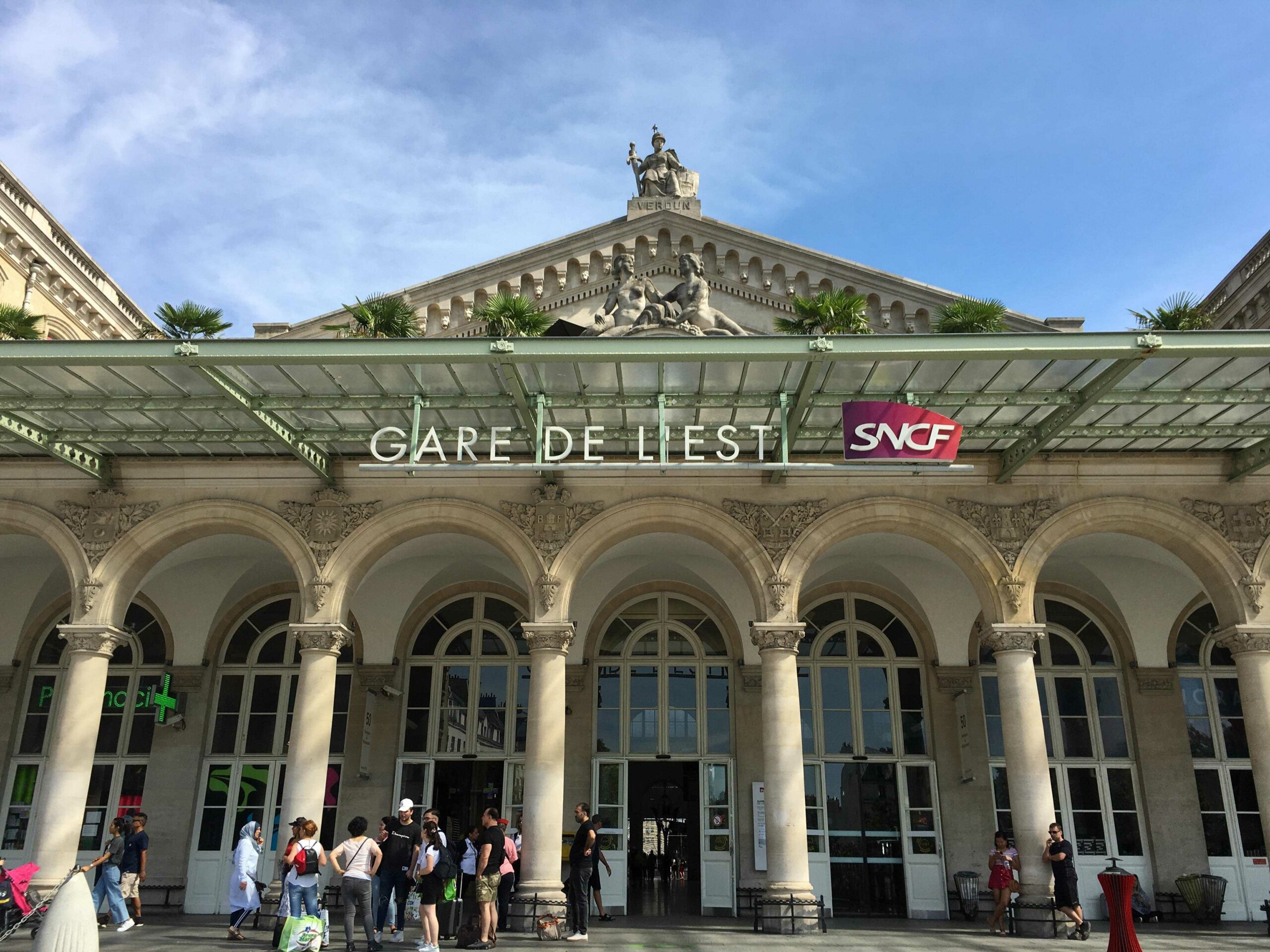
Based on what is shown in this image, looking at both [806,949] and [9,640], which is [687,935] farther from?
[9,640]

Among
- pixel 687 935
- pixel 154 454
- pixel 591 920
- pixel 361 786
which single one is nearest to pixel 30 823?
pixel 361 786

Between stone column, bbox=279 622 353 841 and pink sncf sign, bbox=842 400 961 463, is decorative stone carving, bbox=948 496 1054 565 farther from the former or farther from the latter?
stone column, bbox=279 622 353 841

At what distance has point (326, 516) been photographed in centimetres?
1652

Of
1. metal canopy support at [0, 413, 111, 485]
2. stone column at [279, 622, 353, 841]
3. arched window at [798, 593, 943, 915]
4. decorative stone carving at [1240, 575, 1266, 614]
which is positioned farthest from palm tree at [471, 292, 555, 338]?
decorative stone carving at [1240, 575, 1266, 614]

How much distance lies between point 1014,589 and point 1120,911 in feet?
21.8

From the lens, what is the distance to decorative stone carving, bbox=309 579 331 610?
16.0 meters

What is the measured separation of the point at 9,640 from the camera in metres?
19.9

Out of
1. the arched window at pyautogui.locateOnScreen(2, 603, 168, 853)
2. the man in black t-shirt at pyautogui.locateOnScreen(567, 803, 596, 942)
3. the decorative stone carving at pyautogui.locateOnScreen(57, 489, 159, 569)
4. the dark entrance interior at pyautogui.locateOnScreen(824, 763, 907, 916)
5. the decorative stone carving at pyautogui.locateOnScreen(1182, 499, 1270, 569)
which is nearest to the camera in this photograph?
the man in black t-shirt at pyautogui.locateOnScreen(567, 803, 596, 942)

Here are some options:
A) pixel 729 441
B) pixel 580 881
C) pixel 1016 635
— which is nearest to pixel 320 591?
pixel 580 881

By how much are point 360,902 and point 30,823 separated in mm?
11838

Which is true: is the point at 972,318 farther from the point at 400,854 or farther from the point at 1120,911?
the point at 400,854

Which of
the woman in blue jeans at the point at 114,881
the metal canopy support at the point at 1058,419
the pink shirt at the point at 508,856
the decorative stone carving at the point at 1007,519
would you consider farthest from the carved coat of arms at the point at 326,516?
the metal canopy support at the point at 1058,419

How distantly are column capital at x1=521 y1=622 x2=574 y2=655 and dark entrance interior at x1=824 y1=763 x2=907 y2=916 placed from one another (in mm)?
6915

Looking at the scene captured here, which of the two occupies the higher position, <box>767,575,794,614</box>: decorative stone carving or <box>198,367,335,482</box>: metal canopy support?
<box>198,367,335,482</box>: metal canopy support
